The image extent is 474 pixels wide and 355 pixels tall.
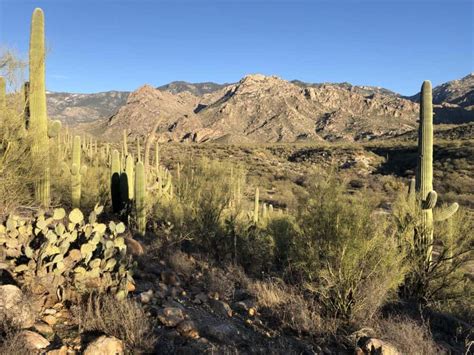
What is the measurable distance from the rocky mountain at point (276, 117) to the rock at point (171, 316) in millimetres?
87023

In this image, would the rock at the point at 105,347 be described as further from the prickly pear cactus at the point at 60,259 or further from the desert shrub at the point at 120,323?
the prickly pear cactus at the point at 60,259

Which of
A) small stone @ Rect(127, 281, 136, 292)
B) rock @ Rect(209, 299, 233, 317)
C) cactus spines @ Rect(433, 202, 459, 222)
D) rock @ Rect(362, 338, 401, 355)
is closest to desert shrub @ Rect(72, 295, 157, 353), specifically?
small stone @ Rect(127, 281, 136, 292)

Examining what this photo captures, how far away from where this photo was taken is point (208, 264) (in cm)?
927

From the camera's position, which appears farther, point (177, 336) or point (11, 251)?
point (11, 251)

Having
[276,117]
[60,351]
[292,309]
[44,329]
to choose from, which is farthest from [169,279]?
[276,117]

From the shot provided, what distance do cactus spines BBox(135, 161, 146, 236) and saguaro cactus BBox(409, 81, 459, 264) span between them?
23.0 feet

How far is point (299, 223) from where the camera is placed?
7641 mm

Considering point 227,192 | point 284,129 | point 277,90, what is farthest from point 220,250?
point 277,90

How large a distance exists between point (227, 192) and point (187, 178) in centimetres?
152

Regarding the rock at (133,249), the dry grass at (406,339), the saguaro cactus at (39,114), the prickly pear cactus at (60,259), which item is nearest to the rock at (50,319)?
the prickly pear cactus at (60,259)

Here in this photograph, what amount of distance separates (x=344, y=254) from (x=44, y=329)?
14.8ft

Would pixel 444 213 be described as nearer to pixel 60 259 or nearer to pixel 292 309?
pixel 292 309

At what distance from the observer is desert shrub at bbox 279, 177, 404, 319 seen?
635 cm

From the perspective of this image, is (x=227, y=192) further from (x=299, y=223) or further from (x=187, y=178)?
(x=299, y=223)
